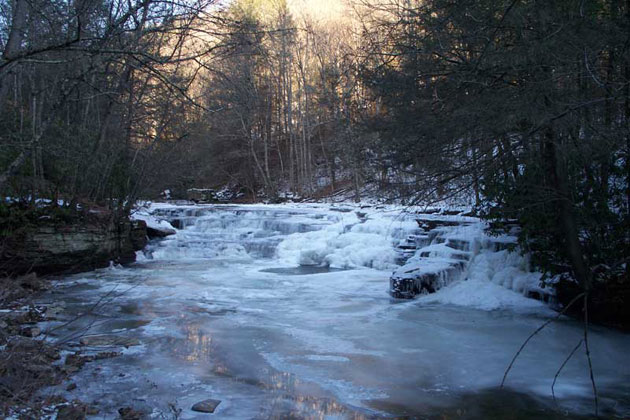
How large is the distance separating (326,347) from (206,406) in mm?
→ 2516

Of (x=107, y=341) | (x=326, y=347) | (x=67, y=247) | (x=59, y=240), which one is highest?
(x=59, y=240)

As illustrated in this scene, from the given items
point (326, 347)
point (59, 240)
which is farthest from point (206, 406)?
point (59, 240)

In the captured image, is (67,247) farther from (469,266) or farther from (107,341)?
(469,266)

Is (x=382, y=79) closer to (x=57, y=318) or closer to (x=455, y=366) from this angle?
(x=455, y=366)

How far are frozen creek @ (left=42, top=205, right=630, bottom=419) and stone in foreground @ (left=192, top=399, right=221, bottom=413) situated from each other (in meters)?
0.06

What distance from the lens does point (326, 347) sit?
6.80 metres

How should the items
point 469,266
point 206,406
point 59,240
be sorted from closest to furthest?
point 206,406, point 469,266, point 59,240

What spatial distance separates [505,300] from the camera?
9.23 m

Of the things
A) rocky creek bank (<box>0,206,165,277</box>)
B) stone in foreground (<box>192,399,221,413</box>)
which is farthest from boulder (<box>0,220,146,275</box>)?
stone in foreground (<box>192,399,221,413</box>)

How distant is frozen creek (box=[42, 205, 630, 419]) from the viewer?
4.88 meters

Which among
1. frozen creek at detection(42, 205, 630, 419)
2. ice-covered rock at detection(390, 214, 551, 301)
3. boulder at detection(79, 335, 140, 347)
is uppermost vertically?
ice-covered rock at detection(390, 214, 551, 301)

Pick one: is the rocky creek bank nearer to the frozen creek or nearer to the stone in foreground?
the frozen creek

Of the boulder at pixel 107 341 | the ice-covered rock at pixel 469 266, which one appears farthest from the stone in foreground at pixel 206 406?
the ice-covered rock at pixel 469 266

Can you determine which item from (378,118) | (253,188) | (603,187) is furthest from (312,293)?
(253,188)
